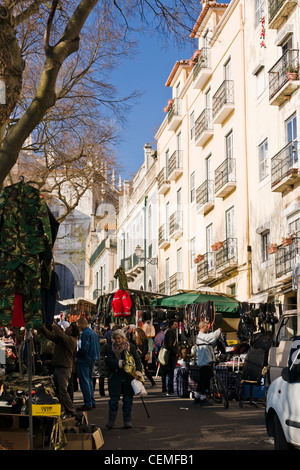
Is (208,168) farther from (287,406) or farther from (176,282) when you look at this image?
(287,406)

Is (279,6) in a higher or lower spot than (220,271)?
higher

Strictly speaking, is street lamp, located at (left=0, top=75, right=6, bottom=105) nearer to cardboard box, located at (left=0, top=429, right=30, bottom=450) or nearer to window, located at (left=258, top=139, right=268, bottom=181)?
cardboard box, located at (left=0, top=429, right=30, bottom=450)

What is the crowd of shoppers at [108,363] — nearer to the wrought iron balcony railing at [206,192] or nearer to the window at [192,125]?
the wrought iron balcony railing at [206,192]

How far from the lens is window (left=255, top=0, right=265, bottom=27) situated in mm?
27594

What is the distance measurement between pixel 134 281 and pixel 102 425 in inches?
1421

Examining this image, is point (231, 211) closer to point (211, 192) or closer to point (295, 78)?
point (211, 192)

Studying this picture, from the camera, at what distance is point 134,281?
160 ft

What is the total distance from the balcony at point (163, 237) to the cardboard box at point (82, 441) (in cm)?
3109

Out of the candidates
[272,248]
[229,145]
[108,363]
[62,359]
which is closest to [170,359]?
[62,359]

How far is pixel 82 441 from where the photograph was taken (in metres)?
8.98

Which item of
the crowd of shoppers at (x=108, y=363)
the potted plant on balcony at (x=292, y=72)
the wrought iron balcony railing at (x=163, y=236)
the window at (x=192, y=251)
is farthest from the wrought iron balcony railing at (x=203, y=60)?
the crowd of shoppers at (x=108, y=363)

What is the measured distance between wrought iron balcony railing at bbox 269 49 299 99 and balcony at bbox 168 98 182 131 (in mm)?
13879

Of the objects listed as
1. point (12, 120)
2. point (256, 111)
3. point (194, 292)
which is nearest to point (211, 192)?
point (256, 111)

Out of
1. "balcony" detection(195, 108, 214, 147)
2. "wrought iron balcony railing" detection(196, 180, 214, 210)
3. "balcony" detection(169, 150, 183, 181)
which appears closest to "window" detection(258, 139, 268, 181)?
"wrought iron balcony railing" detection(196, 180, 214, 210)
